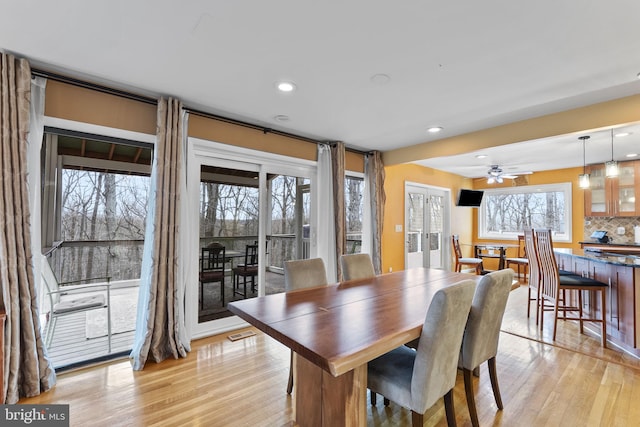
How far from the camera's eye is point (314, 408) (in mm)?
1658

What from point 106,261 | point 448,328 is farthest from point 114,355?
point 448,328

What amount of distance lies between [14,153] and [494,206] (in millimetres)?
8187

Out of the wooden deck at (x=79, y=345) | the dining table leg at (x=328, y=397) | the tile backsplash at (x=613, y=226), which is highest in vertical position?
the tile backsplash at (x=613, y=226)

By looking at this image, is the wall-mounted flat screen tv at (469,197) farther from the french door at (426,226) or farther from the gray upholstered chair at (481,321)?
the gray upholstered chair at (481,321)

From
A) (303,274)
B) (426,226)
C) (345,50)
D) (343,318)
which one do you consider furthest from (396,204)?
(343,318)

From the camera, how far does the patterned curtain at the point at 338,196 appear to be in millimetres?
4230

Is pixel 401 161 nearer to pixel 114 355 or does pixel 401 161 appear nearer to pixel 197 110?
pixel 197 110

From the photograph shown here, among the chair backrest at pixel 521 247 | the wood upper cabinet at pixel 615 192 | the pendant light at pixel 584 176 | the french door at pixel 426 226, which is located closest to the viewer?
the pendant light at pixel 584 176

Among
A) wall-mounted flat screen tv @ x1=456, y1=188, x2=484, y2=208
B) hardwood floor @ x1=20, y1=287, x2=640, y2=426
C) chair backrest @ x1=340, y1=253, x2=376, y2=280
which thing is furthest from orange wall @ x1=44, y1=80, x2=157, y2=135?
wall-mounted flat screen tv @ x1=456, y1=188, x2=484, y2=208

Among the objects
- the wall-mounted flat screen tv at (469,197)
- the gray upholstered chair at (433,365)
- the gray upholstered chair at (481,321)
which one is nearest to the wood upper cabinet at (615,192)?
the wall-mounted flat screen tv at (469,197)

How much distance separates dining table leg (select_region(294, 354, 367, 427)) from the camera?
1448 millimetres

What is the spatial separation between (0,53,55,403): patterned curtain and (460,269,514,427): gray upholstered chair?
2932 mm

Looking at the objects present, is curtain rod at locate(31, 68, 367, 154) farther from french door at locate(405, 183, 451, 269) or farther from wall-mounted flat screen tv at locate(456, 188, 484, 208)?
wall-mounted flat screen tv at locate(456, 188, 484, 208)

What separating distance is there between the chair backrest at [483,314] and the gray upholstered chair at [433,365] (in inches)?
9.1
